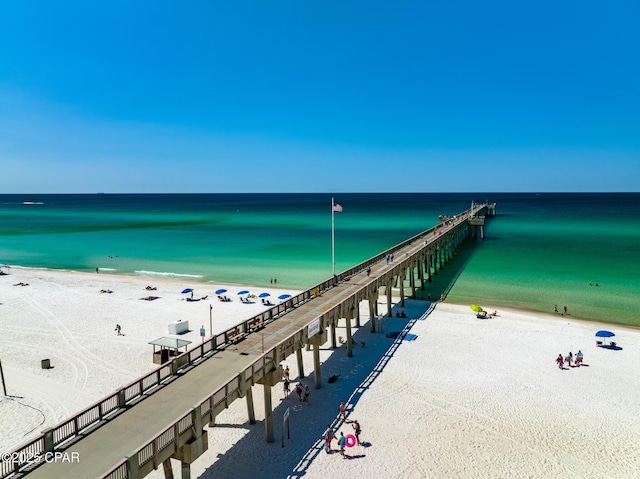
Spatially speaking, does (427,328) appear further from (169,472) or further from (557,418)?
(169,472)

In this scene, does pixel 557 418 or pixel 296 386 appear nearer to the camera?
pixel 557 418

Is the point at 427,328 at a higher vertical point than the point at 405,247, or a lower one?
lower

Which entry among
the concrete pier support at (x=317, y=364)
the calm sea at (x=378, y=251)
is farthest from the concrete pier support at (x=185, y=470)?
the calm sea at (x=378, y=251)

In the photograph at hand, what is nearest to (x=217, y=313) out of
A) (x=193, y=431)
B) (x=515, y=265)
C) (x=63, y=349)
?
(x=63, y=349)

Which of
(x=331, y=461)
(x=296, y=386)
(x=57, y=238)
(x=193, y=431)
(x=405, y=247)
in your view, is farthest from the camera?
(x=57, y=238)

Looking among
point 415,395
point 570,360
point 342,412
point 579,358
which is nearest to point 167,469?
point 342,412

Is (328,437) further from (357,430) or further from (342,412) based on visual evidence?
(342,412)

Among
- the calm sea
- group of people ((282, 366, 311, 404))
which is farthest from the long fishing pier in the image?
the calm sea

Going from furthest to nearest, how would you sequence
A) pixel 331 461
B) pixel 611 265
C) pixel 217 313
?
pixel 611 265, pixel 217 313, pixel 331 461

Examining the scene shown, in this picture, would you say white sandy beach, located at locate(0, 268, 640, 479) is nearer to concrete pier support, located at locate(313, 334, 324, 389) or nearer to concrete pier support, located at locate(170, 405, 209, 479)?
concrete pier support, located at locate(313, 334, 324, 389)
